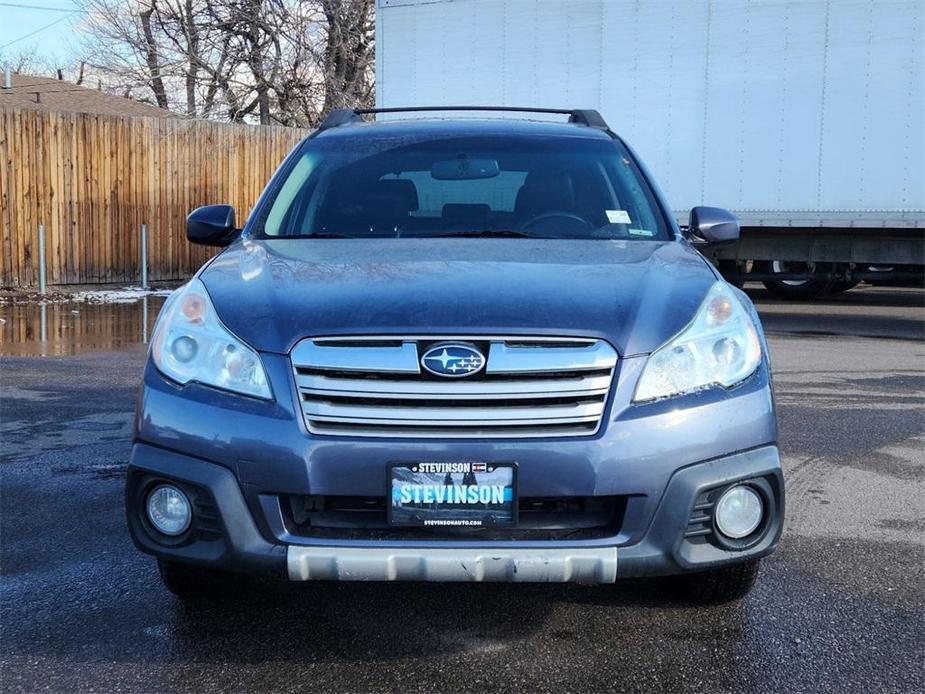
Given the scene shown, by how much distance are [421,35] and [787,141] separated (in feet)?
16.7

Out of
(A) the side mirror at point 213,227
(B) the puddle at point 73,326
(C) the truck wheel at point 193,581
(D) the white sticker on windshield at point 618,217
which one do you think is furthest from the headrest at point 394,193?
(B) the puddle at point 73,326

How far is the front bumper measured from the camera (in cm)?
271

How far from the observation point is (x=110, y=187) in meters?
17.0

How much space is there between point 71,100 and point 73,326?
2097 cm

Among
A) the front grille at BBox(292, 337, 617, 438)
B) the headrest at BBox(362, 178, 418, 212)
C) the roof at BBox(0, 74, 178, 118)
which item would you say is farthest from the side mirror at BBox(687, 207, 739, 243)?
the roof at BBox(0, 74, 178, 118)

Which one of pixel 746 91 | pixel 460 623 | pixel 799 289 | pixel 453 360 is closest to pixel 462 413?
pixel 453 360

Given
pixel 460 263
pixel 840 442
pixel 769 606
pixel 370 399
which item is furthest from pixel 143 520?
pixel 840 442

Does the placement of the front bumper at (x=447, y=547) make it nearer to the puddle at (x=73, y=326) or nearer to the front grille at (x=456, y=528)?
the front grille at (x=456, y=528)

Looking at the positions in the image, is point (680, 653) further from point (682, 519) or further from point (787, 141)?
point (787, 141)

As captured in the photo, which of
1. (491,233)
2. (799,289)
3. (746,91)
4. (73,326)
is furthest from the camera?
(799,289)

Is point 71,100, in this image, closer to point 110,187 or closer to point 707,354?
point 110,187

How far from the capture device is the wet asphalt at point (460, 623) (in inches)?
114

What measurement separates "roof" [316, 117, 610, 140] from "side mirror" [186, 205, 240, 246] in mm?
668

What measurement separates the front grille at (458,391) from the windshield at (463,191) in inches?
50.5
